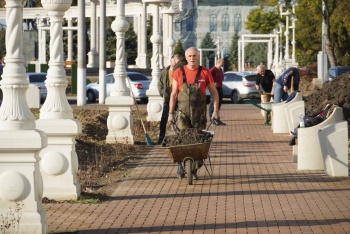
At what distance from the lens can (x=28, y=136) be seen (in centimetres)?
1022

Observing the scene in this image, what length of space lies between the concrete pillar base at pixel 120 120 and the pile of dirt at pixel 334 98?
3.66 m

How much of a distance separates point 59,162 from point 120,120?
946cm

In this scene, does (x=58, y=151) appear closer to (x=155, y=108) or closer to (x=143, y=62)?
(x=155, y=108)

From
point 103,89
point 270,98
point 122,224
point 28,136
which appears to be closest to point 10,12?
point 28,136

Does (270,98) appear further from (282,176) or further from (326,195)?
(326,195)

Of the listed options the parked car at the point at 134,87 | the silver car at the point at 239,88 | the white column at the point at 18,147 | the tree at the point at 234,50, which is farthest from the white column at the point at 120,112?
the tree at the point at 234,50


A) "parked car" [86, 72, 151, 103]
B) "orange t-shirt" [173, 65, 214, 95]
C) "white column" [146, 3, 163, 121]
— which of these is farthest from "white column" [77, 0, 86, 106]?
"orange t-shirt" [173, 65, 214, 95]

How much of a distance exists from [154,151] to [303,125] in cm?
486

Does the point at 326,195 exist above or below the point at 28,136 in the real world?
below

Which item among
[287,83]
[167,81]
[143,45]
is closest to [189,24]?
[143,45]

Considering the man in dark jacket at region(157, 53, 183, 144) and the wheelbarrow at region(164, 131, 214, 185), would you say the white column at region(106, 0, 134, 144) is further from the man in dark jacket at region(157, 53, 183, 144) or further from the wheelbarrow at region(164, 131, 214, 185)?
the wheelbarrow at region(164, 131, 214, 185)

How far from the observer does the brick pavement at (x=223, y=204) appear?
11.4 meters

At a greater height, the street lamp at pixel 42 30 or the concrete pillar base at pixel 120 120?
the street lamp at pixel 42 30

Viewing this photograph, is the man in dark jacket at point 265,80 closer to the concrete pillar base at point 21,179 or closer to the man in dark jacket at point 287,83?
the man in dark jacket at point 287,83
